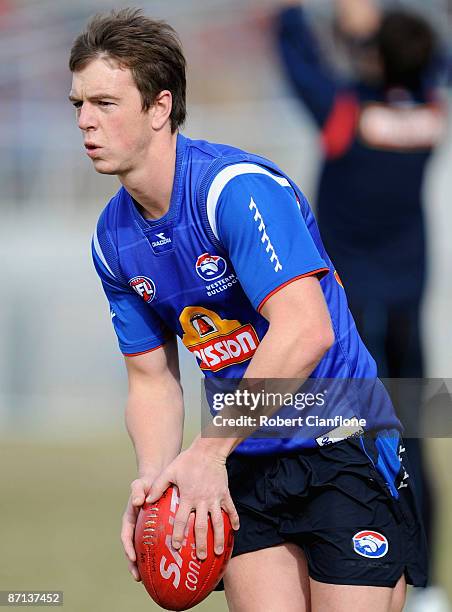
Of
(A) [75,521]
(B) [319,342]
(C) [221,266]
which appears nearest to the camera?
(B) [319,342]

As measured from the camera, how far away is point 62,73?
14.4 metres

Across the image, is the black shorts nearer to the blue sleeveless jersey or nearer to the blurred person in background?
the blue sleeveless jersey

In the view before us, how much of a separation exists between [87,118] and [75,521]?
4884 millimetres

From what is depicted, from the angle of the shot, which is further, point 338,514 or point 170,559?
point 338,514

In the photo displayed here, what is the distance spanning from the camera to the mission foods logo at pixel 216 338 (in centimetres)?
343

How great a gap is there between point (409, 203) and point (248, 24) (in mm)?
8332

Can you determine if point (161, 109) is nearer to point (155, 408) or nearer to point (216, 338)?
point (216, 338)

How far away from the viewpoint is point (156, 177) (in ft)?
10.9

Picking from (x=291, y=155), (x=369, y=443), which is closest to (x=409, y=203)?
(x=369, y=443)

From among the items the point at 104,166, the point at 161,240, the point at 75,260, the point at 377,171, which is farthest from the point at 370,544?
the point at 75,260

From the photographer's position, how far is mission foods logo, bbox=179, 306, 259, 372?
343cm

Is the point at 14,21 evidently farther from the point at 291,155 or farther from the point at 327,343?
the point at 327,343

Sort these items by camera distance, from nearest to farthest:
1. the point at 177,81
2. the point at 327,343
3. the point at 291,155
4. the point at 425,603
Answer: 1. the point at 327,343
2. the point at 177,81
3. the point at 425,603
4. the point at 291,155

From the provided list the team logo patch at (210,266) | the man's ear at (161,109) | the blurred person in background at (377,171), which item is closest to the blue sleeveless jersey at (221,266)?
the team logo patch at (210,266)
